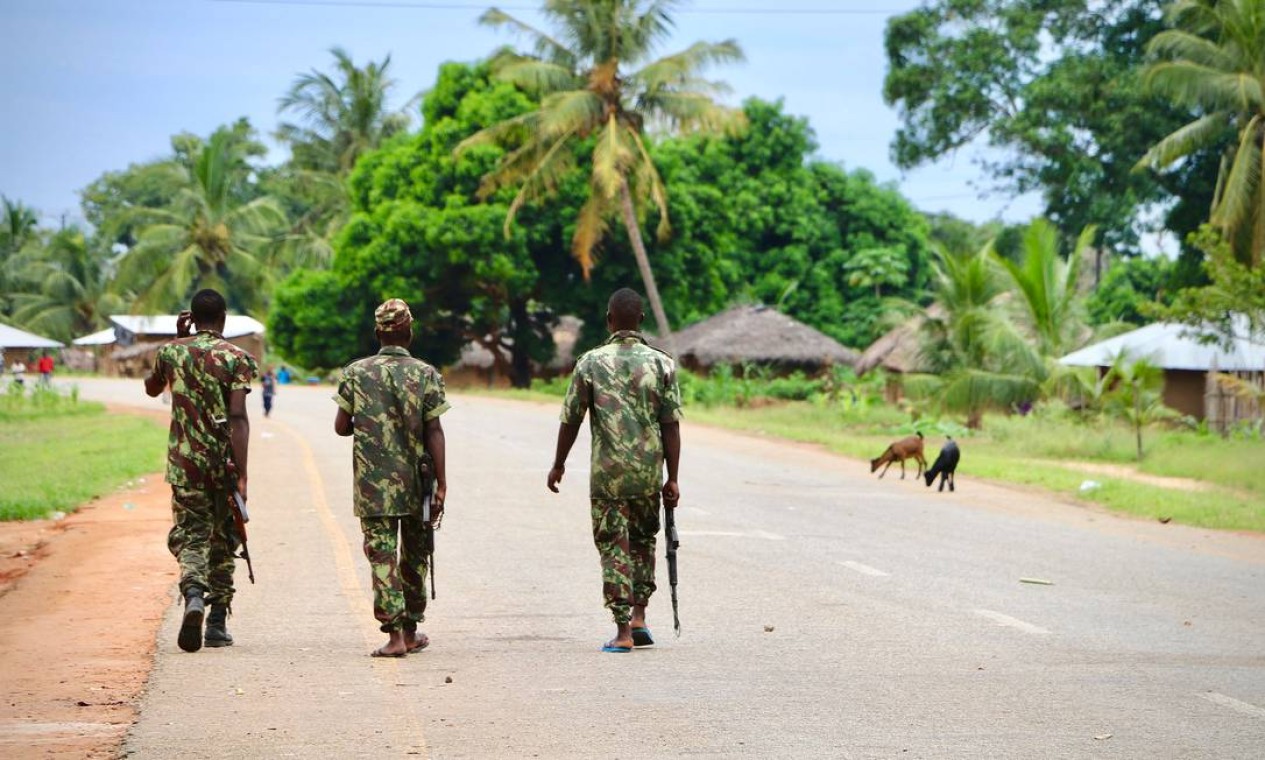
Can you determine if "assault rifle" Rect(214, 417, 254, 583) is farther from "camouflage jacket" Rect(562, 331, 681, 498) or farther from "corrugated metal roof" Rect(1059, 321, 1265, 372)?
"corrugated metal roof" Rect(1059, 321, 1265, 372)

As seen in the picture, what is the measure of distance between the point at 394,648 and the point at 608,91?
33.2 metres

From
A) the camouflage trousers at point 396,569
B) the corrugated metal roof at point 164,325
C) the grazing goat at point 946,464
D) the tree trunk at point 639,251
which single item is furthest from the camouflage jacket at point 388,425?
the corrugated metal roof at point 164,325

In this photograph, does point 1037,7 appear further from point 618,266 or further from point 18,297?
point 18,297

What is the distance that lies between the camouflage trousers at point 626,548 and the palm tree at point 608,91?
3022 cm

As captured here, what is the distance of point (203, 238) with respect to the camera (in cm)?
6191

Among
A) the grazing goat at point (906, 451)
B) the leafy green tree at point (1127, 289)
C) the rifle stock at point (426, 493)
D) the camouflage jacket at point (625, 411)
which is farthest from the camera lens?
the leafy green tree at point (1127, 289)

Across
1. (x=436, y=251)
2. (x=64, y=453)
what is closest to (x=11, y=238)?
(x=436, y=251)

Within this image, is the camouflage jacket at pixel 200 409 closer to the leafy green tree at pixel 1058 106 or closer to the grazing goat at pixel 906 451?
the grazing goat at pixel 906 451

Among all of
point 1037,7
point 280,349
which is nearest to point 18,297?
point 280,349

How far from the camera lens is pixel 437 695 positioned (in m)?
7.15

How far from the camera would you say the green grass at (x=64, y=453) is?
17219 mm

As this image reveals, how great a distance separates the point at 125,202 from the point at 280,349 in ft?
131

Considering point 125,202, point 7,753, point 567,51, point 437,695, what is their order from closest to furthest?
point 7,753 → point 437,695 → point 567,51 → point 125,202

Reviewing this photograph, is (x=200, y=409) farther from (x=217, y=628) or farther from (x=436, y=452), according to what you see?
(x=436, y=452)
